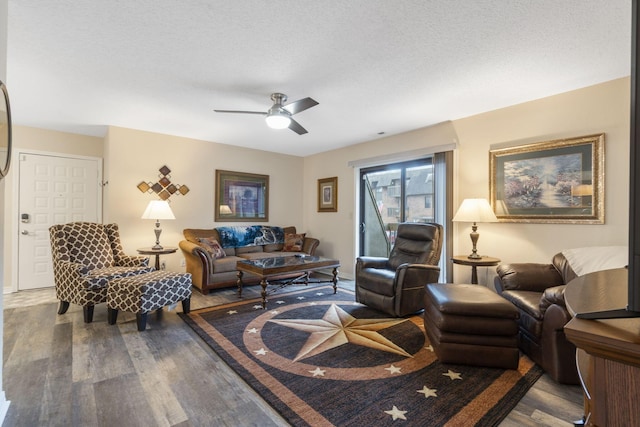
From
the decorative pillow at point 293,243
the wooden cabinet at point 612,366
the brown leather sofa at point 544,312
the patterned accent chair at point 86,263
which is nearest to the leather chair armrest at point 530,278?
the brown leather sofa at point 544,312

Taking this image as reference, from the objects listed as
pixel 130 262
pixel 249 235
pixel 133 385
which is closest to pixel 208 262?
pixel 130 262

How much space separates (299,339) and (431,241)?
6.20ft

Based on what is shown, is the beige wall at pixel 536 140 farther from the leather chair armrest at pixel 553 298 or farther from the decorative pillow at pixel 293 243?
the decorative pillow at pixel 293 243

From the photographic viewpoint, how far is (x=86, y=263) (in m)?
3.25

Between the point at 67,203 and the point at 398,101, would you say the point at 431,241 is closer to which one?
the point at 398,101

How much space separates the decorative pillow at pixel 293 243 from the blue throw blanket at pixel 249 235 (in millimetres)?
114

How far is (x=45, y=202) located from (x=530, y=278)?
627cm

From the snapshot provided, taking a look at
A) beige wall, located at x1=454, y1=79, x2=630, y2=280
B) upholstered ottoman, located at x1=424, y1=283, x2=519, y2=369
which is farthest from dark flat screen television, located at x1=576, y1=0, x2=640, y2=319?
beige wall, located at x1=454, y1=79, x2=630, y2=280

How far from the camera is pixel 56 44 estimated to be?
85.4 inches

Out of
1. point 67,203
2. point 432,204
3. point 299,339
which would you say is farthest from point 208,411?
point 67,203

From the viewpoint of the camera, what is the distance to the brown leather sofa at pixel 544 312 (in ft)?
6.17

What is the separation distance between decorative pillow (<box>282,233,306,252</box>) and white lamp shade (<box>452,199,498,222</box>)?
2817 millimetres

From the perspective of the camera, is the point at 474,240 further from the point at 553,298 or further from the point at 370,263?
the point at 553,298

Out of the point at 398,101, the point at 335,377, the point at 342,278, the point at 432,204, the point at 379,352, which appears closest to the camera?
the point at 335,377
